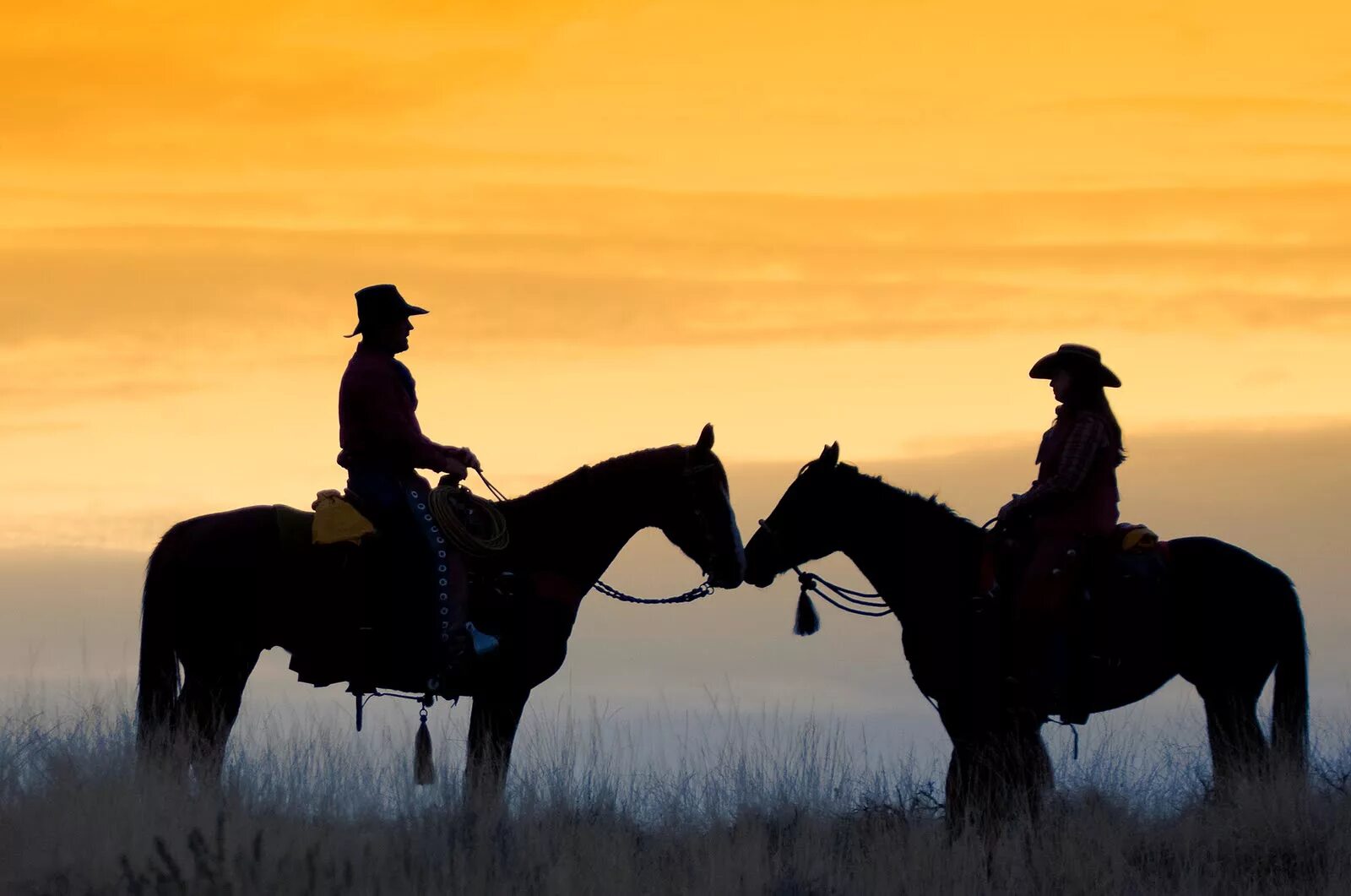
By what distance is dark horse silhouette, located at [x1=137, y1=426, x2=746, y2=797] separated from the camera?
11867 mm

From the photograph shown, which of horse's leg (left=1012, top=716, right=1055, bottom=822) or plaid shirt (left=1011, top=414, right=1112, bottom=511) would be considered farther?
plaid shirt (left=1011, top=414, right=1112, bottom=511)

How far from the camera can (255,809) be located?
36.5ft

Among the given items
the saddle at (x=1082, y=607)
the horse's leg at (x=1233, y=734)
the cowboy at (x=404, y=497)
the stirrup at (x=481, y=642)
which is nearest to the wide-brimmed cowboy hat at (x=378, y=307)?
the cowboy at (x=404, y=497)

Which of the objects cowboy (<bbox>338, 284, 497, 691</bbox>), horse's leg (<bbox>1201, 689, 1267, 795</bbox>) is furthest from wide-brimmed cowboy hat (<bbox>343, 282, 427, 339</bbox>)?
horse's leg (<bbox>1201, 689, 1267, 795</bbox>)

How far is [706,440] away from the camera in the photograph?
1188 cm

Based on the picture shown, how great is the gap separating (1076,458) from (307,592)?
17.2 ft

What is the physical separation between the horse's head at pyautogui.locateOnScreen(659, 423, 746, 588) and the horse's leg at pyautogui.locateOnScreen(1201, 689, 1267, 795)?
3.73 metres

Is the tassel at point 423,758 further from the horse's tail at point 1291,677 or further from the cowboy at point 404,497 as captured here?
the horse's tail at point 1291,677

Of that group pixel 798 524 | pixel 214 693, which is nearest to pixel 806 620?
pixel 798 524

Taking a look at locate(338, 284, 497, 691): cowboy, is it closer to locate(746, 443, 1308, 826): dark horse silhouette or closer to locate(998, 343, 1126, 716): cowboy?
locate(746, 443, 1308, 826): dark horse silhouette

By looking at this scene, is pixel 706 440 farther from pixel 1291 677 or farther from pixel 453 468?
pixel 1291 677

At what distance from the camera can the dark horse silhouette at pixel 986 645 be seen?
38.5ft

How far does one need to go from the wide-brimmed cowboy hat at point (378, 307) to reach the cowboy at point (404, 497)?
0.18 metres

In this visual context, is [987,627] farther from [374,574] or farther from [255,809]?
[255,809]
